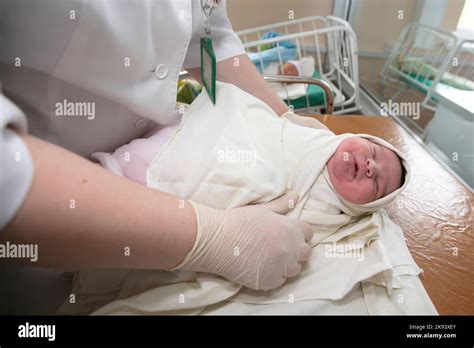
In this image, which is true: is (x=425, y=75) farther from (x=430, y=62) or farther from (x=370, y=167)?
(x=370, y=167)

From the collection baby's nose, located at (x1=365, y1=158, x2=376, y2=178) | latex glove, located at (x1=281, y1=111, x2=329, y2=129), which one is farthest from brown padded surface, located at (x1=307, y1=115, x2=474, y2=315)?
latex glove, located at (x1=281, y1=111, x2=329, y2=129)

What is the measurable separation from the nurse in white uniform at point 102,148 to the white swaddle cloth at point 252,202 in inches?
2.1

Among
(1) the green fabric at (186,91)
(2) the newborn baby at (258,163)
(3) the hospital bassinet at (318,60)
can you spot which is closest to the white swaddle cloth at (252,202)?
(2) the newborn baby at (258,163)

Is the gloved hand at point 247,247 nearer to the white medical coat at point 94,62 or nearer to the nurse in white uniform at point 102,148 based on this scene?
the nurse in white uniform at point 102,148

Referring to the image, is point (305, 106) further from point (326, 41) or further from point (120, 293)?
point (120, 293)

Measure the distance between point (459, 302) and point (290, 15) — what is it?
249 centimetres

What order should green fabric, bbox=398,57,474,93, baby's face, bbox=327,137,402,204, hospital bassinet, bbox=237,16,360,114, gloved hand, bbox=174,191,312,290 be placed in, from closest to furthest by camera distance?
gloved hand, bbox=174,191,312,290 → baby's face, bbox=327,137,402,204 → green fabric, bbox=398,57,474,93 → hospital bassinet, bbox=237,16,360,114

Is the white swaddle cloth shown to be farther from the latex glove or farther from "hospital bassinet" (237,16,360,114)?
"hospital bassinet" (237,16,360,114)

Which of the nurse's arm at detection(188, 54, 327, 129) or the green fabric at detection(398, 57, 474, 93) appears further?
the green fabric at detection(398, 57, 474, 93)

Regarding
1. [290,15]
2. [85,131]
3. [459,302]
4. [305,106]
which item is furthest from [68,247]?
[290,15]

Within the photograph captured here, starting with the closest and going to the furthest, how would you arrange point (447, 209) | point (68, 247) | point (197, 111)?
point (68, 247) → point (197, 111) → point (447, 209)

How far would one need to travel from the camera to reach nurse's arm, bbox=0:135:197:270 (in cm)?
36

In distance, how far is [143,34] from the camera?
645 millimetres

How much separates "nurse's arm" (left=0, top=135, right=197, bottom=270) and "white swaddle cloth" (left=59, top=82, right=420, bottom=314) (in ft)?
0.48
